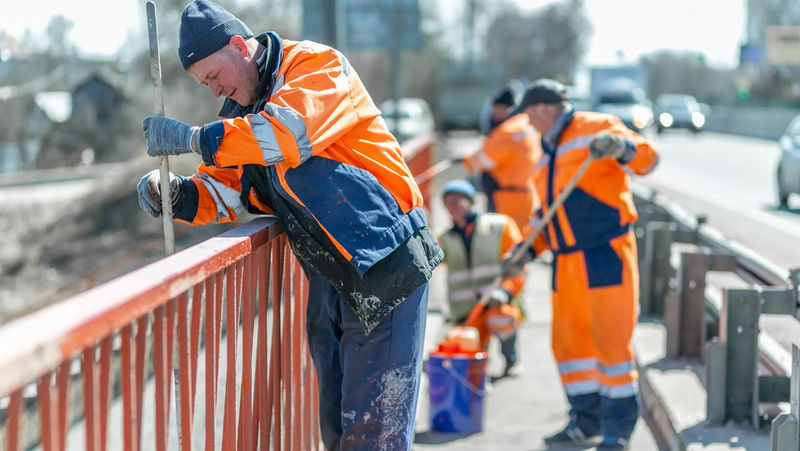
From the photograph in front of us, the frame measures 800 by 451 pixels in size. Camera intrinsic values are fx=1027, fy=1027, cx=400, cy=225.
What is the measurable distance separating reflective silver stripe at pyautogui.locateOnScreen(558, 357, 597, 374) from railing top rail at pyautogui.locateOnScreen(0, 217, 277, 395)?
2.89 meters

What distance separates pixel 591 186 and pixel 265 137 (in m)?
2.71

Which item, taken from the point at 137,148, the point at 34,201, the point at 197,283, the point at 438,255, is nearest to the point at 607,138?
the point at 438,255

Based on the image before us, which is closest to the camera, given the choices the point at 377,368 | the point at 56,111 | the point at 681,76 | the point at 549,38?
the point at 377,368

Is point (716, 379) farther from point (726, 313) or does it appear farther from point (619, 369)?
point (619, 369)

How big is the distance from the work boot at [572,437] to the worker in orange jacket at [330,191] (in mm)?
2099

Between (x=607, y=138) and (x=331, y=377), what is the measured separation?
79.7 inches

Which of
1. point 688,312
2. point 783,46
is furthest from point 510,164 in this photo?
point 783,46

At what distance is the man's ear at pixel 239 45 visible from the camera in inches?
129

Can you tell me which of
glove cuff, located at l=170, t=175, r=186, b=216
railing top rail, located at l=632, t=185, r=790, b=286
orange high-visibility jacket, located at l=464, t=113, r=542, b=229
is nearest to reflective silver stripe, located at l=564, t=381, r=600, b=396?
railing top rail, located at l=632, t=185, r=790, b=286

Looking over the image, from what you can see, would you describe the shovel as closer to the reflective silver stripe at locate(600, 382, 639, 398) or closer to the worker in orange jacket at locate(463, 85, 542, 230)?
the reflective silver stripe at locate(600, 382, 639, 398)

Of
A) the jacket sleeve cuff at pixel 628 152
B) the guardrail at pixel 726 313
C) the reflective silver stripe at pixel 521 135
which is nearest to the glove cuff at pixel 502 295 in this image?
the guardrail at pixel 726 313

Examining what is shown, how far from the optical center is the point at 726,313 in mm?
5090

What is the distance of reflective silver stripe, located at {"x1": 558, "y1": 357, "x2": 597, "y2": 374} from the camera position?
5.44 meters

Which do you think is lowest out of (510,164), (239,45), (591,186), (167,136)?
(510,164)
